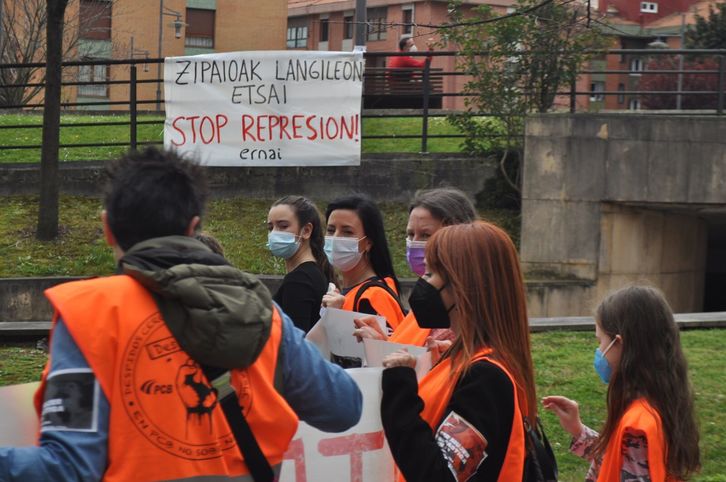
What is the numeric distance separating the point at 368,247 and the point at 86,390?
290 cm

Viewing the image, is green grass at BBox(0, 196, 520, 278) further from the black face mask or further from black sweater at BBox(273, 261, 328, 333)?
the black face mask

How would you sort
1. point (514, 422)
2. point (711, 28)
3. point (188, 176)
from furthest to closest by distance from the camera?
1. point (711, 28)
2. point (514, 422)
3. point (188, 176)

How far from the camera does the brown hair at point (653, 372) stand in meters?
3.63

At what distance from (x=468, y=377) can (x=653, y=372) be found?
→ 2.92ft

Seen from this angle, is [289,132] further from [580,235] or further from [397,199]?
[580,235]

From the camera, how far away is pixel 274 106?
552 inches

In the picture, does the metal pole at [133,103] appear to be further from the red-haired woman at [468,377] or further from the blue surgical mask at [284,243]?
the red-haired woman at [468,377]

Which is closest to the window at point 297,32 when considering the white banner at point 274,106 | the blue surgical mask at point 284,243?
the white banner at point 274,106

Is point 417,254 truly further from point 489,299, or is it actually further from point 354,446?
point 489,299

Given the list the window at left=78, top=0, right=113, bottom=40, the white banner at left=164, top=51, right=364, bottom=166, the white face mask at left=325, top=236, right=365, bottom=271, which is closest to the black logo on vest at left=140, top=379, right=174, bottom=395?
the white face mask at left=325, top=236, right=365, bottom=271

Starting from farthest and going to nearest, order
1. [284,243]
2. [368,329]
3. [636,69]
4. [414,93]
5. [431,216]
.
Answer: [636,69] < [414,93] < [284,243] < [431,216] < [368,329]

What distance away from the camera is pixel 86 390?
228cm

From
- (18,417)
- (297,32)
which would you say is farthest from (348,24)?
(297,32)

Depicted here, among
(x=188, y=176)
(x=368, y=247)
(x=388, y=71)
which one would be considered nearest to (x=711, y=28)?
(x=388, y=71)
